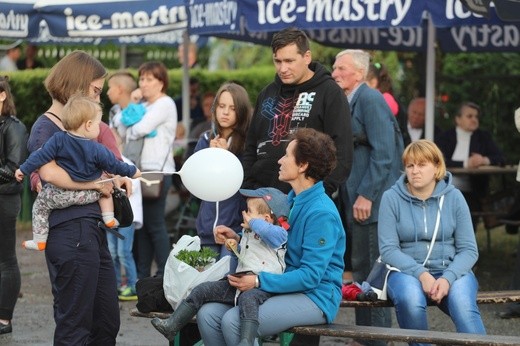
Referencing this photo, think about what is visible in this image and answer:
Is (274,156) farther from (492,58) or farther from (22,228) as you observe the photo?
(492,58)

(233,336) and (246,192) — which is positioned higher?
(246,192)

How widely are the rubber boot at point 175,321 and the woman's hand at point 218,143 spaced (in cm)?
146

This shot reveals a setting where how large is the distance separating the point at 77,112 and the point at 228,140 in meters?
1.60

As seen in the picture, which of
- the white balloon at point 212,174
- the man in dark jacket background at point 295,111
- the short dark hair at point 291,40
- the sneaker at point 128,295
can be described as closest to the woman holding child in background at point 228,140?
the man in dark jacket background at point 295,111

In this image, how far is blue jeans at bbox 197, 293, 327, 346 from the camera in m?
6.18

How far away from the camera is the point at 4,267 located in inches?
341

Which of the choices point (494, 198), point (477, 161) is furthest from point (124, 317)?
point (494, 198)

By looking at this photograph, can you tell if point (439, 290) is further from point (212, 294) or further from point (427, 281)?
point (212, 294)

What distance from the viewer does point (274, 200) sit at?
629 cm

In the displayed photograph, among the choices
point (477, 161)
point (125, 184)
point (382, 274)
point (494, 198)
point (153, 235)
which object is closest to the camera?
point (125, 184)

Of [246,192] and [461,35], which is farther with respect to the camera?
[461,35]

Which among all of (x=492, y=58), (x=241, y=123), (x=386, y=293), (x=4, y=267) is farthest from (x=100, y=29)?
(x=492, y=58)

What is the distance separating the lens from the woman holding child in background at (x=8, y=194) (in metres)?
8.46

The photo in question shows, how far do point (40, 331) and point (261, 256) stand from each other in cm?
313
